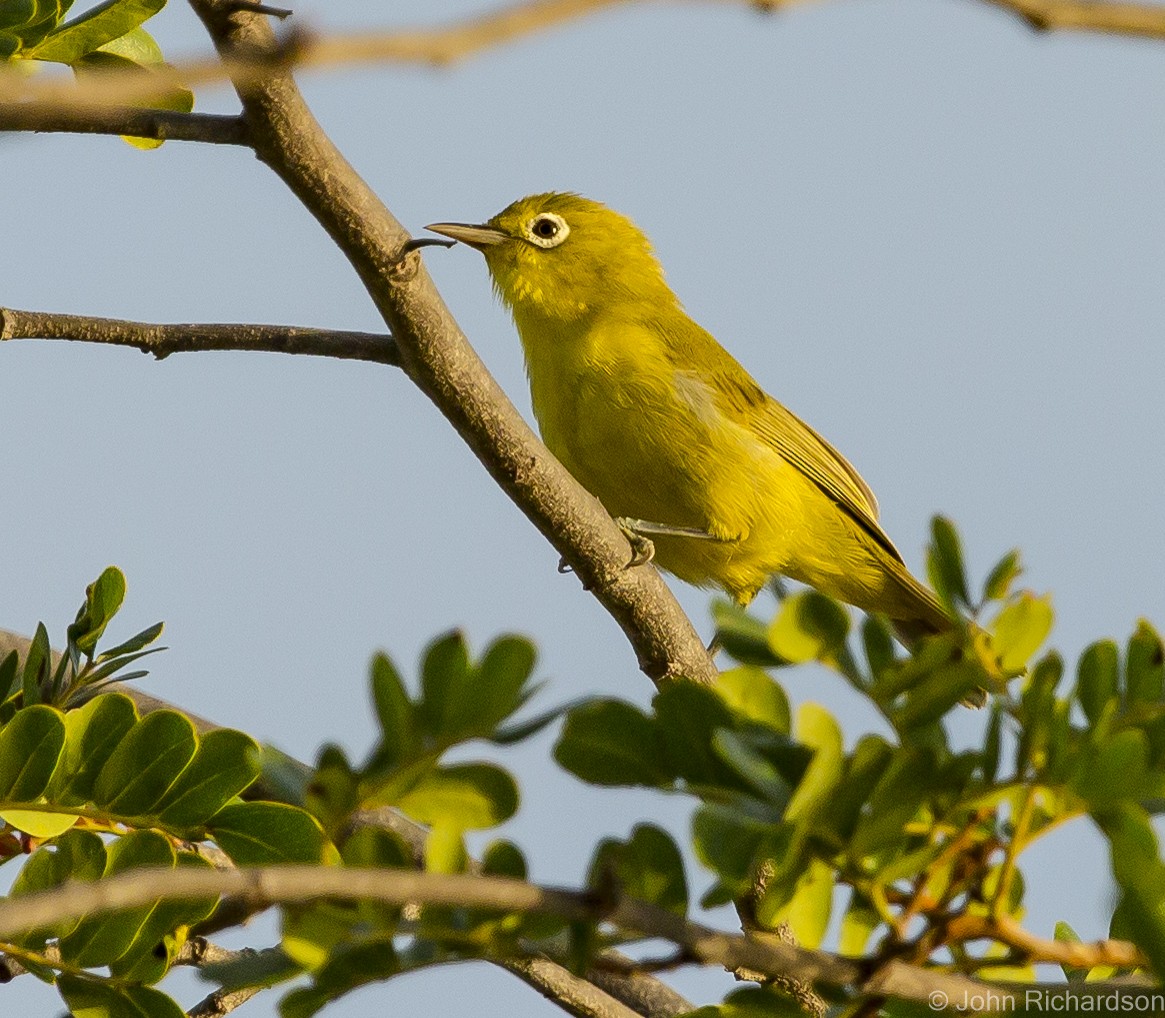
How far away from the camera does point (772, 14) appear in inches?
50.6

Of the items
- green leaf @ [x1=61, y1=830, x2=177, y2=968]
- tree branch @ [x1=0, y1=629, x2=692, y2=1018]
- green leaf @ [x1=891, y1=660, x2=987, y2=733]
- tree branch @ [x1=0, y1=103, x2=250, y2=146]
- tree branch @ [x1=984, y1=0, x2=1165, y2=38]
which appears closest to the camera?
tree branch @ [x1=984, y1=0, x2=1165, y2=38]

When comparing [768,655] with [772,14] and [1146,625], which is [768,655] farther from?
[772,14]

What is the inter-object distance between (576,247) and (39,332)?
3.43 metres

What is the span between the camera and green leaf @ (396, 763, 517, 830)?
167cm

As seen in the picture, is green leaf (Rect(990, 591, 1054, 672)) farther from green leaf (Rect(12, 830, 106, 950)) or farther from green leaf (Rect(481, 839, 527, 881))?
green leaf (Rect(12, 830, 106, 950))

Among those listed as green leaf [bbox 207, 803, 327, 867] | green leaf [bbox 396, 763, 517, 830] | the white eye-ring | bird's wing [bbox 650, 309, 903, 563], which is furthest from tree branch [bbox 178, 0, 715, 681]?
the white eye-ring

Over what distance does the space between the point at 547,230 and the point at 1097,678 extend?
511 centimetres

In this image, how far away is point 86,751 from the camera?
96.9 inches

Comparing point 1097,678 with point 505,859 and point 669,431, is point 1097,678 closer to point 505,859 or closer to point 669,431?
point 505,859

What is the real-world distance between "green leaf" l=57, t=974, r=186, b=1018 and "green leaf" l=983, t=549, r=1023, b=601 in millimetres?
1463

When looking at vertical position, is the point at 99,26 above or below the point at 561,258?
below

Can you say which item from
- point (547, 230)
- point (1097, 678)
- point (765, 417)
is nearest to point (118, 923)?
point (1097, 678)

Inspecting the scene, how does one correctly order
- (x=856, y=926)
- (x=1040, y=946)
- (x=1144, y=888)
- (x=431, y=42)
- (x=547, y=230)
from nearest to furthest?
(x=431, y=42), (x=1144, y=888), (x=1040, y=946), (x=856, y=926), (x=547, y=230)

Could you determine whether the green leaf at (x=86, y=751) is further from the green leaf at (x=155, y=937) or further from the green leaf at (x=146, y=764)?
the green leaf at (x=155, y=937)
